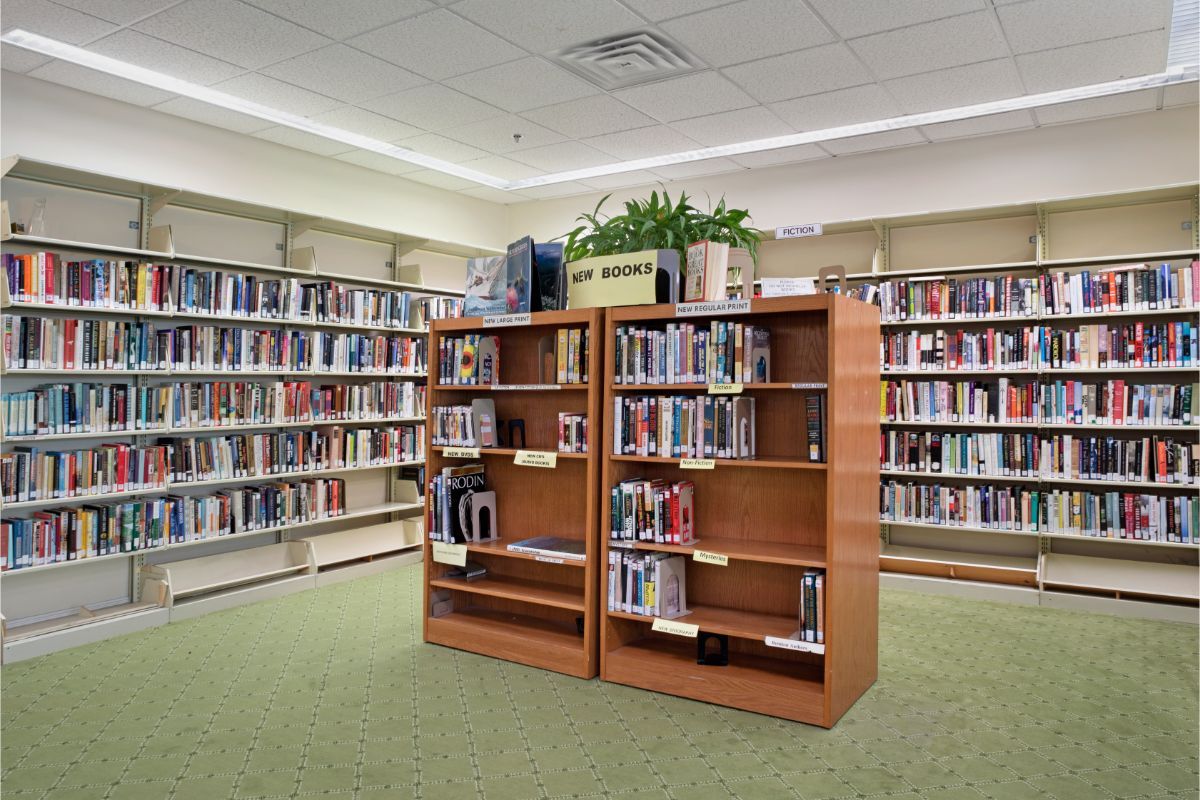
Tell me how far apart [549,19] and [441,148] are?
2309 millimetres

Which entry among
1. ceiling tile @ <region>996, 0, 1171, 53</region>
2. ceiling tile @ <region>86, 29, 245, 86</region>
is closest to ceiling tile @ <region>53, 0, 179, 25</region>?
ceiling tile @ <region>86, 29, 245, 86</region>

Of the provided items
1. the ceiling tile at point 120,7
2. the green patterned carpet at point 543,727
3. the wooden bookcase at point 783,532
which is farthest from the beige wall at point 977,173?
the ceiling tile at point 120,7

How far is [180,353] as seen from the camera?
4.75 metres

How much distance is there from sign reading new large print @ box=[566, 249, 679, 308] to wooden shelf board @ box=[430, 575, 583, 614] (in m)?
1.41

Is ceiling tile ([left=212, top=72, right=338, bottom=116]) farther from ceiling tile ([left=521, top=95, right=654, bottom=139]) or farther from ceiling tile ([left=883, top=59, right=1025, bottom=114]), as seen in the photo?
ceiling tile ([left=883, top=59, right=1025, bottom=114])

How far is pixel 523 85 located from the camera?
462cm

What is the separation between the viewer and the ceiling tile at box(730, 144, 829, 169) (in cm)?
584

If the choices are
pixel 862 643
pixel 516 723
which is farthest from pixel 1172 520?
pixel 516 723

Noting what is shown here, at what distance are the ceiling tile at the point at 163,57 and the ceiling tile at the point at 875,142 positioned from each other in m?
3.94

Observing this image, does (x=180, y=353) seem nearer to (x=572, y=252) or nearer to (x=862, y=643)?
(x=572, y=252)

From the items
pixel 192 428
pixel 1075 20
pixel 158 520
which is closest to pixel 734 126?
pixel 1075 20

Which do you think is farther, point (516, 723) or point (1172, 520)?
point (1172, 520)

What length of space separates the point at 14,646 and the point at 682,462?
3.40 metres

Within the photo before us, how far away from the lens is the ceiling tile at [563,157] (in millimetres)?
5887
